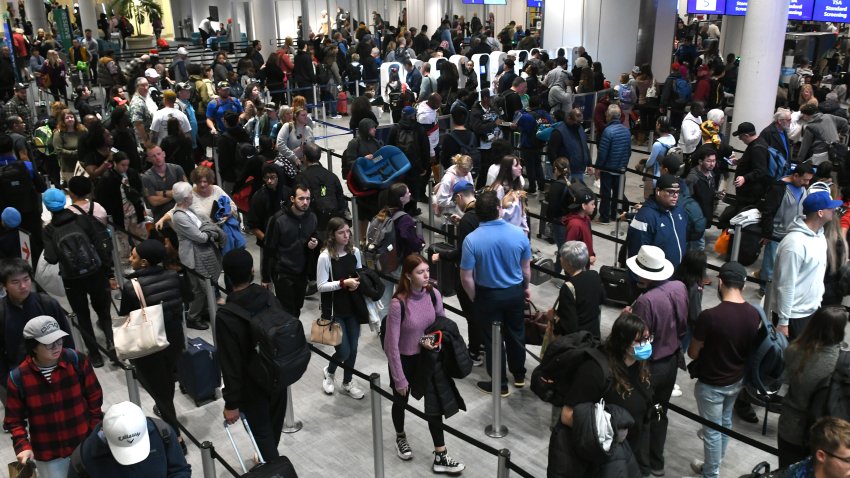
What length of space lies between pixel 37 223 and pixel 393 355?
5.56 meters

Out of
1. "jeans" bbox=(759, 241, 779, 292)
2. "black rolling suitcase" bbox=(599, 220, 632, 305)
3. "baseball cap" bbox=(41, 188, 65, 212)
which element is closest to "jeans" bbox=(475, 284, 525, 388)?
"black rolling suitcase" bbox=(599, 220, 632, 305)

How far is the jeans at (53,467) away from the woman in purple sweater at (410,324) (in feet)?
6.64

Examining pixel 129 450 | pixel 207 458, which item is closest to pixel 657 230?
pixel 207 458

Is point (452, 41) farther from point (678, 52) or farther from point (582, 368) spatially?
point (582, 368)

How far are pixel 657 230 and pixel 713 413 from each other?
187cm

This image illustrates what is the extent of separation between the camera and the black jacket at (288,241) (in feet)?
22.7

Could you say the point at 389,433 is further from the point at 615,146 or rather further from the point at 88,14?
the point at 88,14

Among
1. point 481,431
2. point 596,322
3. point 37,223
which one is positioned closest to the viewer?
point 596,322

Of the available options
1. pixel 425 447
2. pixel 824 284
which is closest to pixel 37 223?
pixel 425 447

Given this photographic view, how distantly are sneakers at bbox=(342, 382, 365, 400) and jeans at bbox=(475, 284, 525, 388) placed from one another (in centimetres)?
112

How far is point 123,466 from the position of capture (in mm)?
3699

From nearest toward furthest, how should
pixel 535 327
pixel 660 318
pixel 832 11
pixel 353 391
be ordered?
1. pixel 660 318
2. pixel 535 327
3. pixel 353 391
4. pixel 832 11

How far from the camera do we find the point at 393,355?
529cm

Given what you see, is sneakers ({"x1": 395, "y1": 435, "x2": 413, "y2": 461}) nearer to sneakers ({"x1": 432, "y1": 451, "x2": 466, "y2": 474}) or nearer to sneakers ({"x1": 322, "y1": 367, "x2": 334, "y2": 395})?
sneakers ({"x1": 432, "y1": 451, "x2": 466, "y2": 474})
